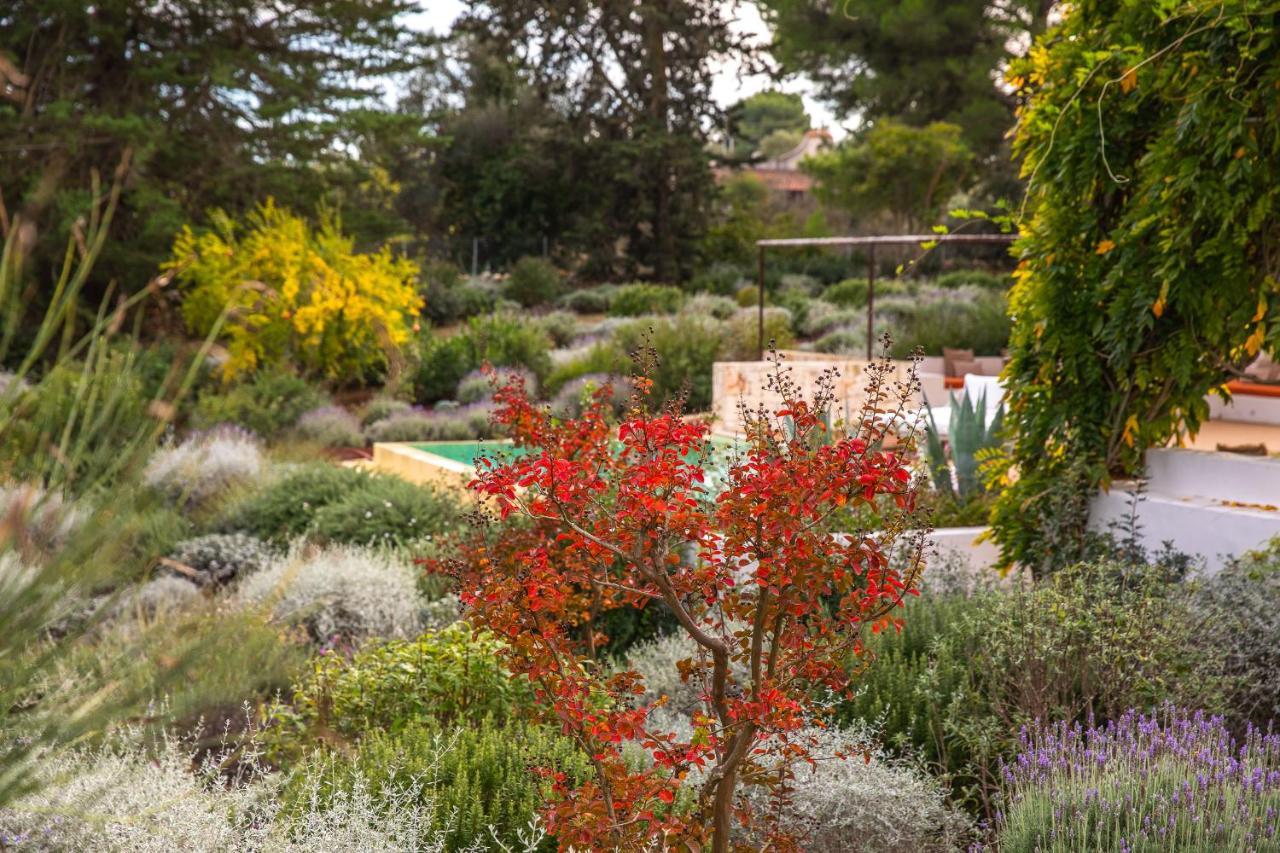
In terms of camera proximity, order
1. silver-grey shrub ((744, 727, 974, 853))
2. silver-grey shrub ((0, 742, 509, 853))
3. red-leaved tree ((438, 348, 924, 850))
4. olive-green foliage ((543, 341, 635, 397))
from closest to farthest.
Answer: red-leaved tree ((438, 348, 924, 850))
silver-grey shrub ((0, 742, 509, 853))
silver-grey shrub ((744, 727, 974, 853))
olive-green foliage ((543, 341, 635, 397))

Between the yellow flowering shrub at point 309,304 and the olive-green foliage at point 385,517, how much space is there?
5.61 metres

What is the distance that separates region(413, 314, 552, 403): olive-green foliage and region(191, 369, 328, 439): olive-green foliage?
5.67 ft

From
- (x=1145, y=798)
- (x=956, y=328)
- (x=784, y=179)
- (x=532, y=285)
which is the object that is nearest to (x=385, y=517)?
(x=1145, y=798)

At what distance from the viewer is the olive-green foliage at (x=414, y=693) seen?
411 centimetres

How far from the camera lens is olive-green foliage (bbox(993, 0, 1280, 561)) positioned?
175 inches

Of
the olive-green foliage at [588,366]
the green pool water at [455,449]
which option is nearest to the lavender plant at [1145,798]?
the green pool water at [455,449]

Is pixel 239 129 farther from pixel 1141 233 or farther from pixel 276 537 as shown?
pixel 1141 233

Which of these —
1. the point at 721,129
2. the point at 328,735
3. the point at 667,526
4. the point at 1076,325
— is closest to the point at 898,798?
the point at 667,526

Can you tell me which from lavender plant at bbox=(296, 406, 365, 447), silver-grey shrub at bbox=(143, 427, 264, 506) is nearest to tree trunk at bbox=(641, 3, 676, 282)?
lavender plant at bbox=(296, 406, 365, 447)

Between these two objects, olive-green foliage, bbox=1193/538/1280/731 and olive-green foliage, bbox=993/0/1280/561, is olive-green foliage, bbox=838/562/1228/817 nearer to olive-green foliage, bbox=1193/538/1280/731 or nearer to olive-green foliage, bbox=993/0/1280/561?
olive-green foliage, bbox=1193/538/1280/731

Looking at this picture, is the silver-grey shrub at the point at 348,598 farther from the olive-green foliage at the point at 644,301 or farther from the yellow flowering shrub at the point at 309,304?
the olive-green foliage at the point at 644,301

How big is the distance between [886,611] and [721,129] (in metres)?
26.8

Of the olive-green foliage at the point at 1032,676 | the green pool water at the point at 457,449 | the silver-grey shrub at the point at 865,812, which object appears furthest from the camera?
the green pool water at the point at 457,449

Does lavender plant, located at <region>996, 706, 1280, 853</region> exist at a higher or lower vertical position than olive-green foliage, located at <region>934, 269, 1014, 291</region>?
higher
